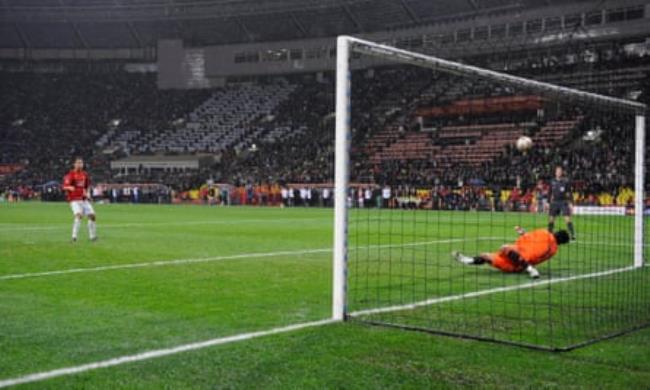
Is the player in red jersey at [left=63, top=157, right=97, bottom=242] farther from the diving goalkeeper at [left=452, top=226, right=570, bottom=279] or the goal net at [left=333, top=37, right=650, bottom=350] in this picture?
the diving goalkeeper at [left=452, top=226, right=570, bottom=279]

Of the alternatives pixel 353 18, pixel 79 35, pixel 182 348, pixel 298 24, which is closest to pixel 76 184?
pixel 182 348

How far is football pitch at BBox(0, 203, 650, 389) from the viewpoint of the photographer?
17.6 feet

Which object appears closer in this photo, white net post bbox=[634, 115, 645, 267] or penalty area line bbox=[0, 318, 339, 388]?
penalty area line bbox=[0, 318, 339, 388]

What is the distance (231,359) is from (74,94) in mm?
68911

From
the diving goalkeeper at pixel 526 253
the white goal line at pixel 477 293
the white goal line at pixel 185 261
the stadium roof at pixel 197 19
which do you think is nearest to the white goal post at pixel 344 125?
the white goal line at pixel 477 293

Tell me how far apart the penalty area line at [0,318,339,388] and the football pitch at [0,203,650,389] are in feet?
0.11

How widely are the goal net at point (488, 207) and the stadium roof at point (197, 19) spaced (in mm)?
6336

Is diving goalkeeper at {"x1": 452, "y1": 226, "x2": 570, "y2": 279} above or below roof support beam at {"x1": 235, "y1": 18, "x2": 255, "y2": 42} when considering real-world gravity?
below

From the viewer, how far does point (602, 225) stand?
2414 cm

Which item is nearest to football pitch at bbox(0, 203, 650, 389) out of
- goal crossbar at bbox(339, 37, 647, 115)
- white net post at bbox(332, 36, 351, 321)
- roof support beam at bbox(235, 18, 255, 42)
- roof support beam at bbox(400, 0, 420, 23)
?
white net post at bbox(332, 36, 351, 321)

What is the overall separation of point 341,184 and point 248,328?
1758 millimetres

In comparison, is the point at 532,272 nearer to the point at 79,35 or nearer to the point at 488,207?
the point at 488,207

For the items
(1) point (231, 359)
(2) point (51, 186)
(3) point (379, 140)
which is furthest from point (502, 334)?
(2) point (51, 186)

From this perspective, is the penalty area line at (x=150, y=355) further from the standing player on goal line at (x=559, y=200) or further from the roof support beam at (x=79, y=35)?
the roof support beam at (x=79, y=35)
